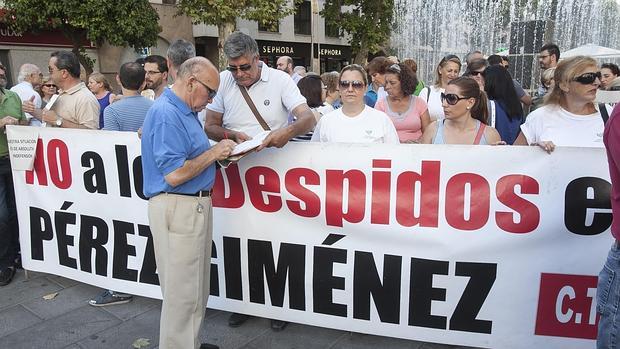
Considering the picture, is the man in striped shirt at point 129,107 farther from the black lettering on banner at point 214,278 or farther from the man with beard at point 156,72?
the black lettering on banner at point 214,278

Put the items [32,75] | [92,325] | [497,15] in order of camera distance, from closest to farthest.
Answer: [92,325] → [32,75] → [497,15]

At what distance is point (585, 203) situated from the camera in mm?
2574

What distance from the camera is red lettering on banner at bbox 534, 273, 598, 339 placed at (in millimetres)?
2629

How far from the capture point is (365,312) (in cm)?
293

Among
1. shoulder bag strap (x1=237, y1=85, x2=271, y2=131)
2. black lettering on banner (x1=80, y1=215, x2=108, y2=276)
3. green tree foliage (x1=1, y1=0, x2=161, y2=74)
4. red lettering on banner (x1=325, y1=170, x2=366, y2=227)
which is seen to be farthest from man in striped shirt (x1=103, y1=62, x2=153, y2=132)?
green tree foliage (x1=1, y1=0, x2=161, y2=74)

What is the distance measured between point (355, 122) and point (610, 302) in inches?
75.0

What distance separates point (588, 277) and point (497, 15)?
69.3 feet

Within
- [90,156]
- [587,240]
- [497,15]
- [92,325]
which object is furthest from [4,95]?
[497,15]

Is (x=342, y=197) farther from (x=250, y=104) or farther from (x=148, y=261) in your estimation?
(x=148, y=261)

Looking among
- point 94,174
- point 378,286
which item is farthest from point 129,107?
point 378,286

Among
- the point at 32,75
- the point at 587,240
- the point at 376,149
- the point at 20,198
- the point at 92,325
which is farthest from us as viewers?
the point at 32,75

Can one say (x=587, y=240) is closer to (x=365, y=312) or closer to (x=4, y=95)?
(x=365, y=312)

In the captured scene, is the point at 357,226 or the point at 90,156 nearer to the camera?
the point at 357,226

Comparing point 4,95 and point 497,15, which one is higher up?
point 497,15
